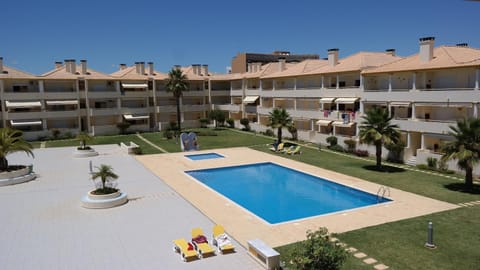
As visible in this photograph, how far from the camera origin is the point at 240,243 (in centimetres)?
1579

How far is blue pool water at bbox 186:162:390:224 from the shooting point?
21.9 metres

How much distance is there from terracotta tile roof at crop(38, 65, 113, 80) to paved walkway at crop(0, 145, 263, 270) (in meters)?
28.2

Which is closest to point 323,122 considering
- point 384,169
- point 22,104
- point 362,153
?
point 362,153

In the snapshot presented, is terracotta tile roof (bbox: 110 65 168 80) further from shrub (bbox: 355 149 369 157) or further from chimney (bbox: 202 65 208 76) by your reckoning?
shrub (bbox: 355 149 369 157)

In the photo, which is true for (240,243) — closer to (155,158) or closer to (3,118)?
(155,158)

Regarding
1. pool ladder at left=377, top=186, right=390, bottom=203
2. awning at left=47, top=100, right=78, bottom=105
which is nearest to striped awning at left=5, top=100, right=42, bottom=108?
awning at left=47, top=100, right=78, bottom=105

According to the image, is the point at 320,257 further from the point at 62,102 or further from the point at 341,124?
the point at 62,102

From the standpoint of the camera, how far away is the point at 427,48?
33375 millimetres

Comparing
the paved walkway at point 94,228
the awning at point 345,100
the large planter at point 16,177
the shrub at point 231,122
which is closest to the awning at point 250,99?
the shrub at point 231,122

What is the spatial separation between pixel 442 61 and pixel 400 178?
1130cm

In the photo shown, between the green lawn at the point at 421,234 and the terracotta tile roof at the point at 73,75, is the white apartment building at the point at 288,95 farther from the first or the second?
the green lawn at the point at 421,234

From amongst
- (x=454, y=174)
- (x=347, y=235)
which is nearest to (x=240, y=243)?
(x=347, y=235)

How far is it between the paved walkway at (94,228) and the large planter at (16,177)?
0.53 meters

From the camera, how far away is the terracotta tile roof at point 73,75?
52.9 meters
